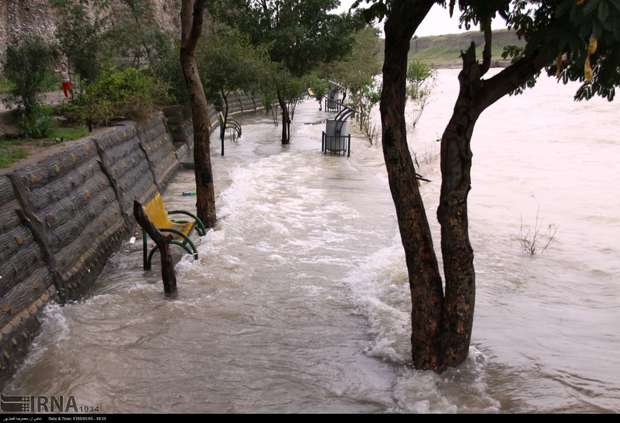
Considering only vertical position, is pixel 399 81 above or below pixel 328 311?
above

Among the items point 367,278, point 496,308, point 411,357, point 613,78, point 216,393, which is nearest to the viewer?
point 613,78

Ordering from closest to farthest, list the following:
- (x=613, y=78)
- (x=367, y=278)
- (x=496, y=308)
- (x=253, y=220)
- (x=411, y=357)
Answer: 1. (x=613, y=78)
2. (x=411, y=357)
3. (x=496, y=308)
4. (x=367, y=278)
5. (x=253, y=220)

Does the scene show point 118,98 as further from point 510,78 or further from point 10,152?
point 510,78

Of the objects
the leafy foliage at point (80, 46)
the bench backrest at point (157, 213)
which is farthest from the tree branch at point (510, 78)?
the leafy foliage at point (80, 46)

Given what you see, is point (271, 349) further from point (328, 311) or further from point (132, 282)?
point (132, 282)

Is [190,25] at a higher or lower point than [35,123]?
higher

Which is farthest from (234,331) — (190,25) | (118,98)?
(118,98)

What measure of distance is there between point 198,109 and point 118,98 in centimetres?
470

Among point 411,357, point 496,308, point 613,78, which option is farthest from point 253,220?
point 613,78

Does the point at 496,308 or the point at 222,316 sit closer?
the point at 222,316

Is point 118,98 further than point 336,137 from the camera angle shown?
No

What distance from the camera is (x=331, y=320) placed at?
7.05 m

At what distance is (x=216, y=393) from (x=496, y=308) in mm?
3958
